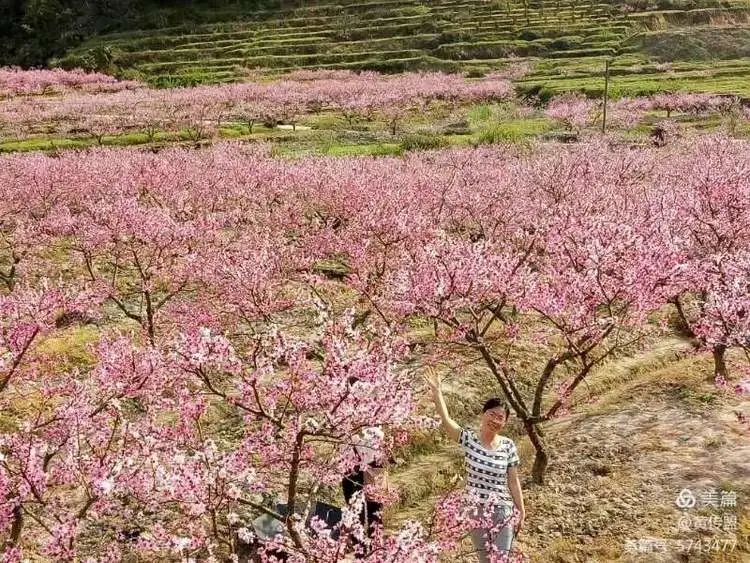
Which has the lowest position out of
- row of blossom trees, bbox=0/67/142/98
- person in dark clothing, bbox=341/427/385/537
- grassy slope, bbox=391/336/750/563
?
grassy slope, bbox=391/336/750/563

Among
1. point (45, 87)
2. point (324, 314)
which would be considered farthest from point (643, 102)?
point (45, 87)

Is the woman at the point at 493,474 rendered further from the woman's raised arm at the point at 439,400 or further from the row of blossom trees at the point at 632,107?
the row of blossom trees at the point at 632,107

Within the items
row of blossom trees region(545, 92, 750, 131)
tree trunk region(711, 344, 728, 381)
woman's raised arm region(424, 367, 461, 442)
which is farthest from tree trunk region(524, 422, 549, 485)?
row of blossom trees region(545, 92, 750, 131)

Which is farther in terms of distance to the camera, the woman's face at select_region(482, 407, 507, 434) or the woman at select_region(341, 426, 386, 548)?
the woman's face at select_region(482, 407, 507, 434)

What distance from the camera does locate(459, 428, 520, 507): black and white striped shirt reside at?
678cm

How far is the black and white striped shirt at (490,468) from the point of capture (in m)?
6.78

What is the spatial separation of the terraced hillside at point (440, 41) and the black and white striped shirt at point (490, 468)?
6501cm

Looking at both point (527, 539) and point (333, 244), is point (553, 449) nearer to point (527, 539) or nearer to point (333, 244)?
point (527, 539)

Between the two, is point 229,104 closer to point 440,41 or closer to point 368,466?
point 440,41

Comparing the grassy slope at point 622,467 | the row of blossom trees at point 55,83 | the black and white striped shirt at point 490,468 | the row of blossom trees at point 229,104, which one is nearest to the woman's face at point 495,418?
the black and white striped shirt at point 490,468

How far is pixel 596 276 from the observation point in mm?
9352

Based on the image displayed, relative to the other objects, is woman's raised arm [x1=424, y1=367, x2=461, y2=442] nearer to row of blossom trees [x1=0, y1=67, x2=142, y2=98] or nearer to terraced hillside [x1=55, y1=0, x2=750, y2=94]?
terraced hillside [x1=55, y1=0, x2=750, y2=94]

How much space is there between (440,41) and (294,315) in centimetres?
7785

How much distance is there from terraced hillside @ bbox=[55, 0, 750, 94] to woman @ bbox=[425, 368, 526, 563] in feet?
213
